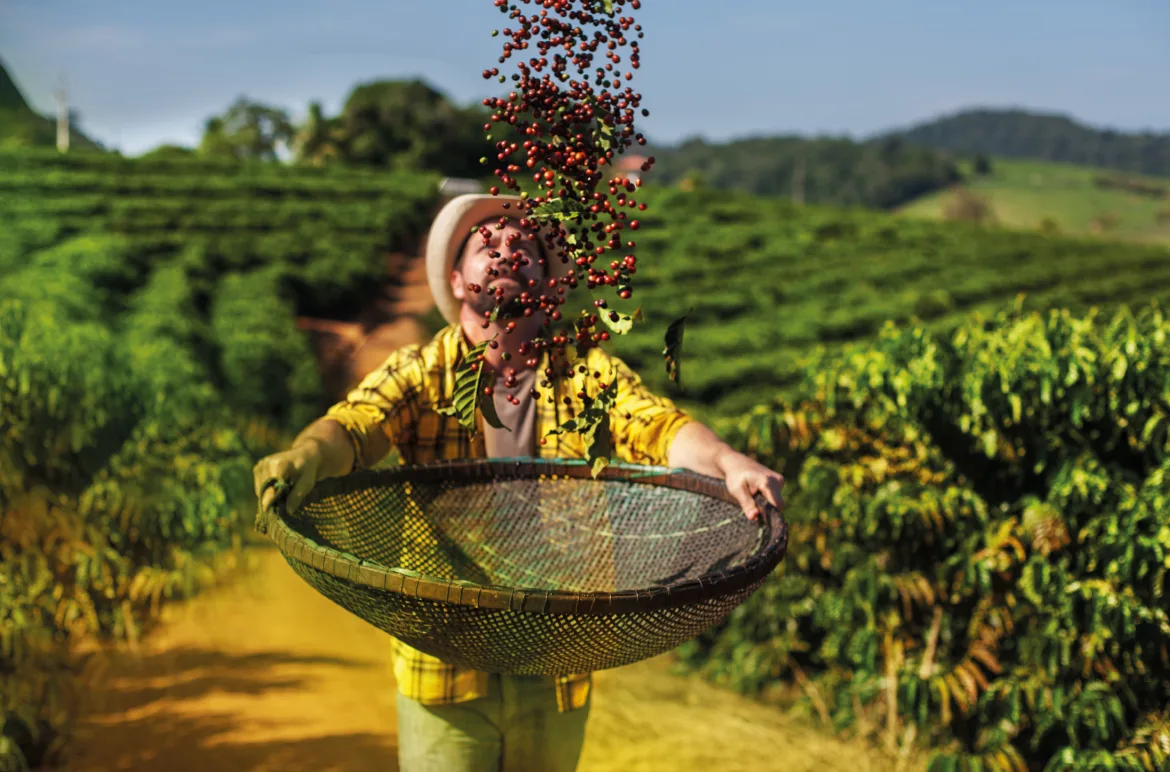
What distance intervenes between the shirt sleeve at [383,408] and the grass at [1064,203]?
57585 mm

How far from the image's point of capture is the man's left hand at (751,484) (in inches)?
70.2

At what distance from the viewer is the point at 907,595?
3738 millimetres

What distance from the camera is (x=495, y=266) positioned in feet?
6.16

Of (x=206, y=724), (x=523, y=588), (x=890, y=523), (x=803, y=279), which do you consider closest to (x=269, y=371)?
(x=206, y=724)

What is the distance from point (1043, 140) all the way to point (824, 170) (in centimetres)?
7853

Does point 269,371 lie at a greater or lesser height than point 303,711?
greater

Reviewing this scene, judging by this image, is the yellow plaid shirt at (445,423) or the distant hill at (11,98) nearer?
the yellow plaid shirt at (445,423)

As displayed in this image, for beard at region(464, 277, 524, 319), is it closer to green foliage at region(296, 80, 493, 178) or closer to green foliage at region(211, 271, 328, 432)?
green foliage at region(211, 271, 328, 432)

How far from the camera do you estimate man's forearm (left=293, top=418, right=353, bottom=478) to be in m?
1.84

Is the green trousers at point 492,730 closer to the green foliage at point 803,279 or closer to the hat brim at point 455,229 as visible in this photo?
the hat brim at point 455,229

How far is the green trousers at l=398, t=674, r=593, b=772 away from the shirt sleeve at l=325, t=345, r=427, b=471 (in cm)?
52

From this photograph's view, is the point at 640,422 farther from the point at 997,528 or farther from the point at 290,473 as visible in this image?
the point at 997,528

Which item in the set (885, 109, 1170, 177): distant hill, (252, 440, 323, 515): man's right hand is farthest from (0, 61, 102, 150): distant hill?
(885, 109, 1170, 177): distant hill

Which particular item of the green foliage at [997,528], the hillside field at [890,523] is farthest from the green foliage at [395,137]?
the green foliage at [997,528]
